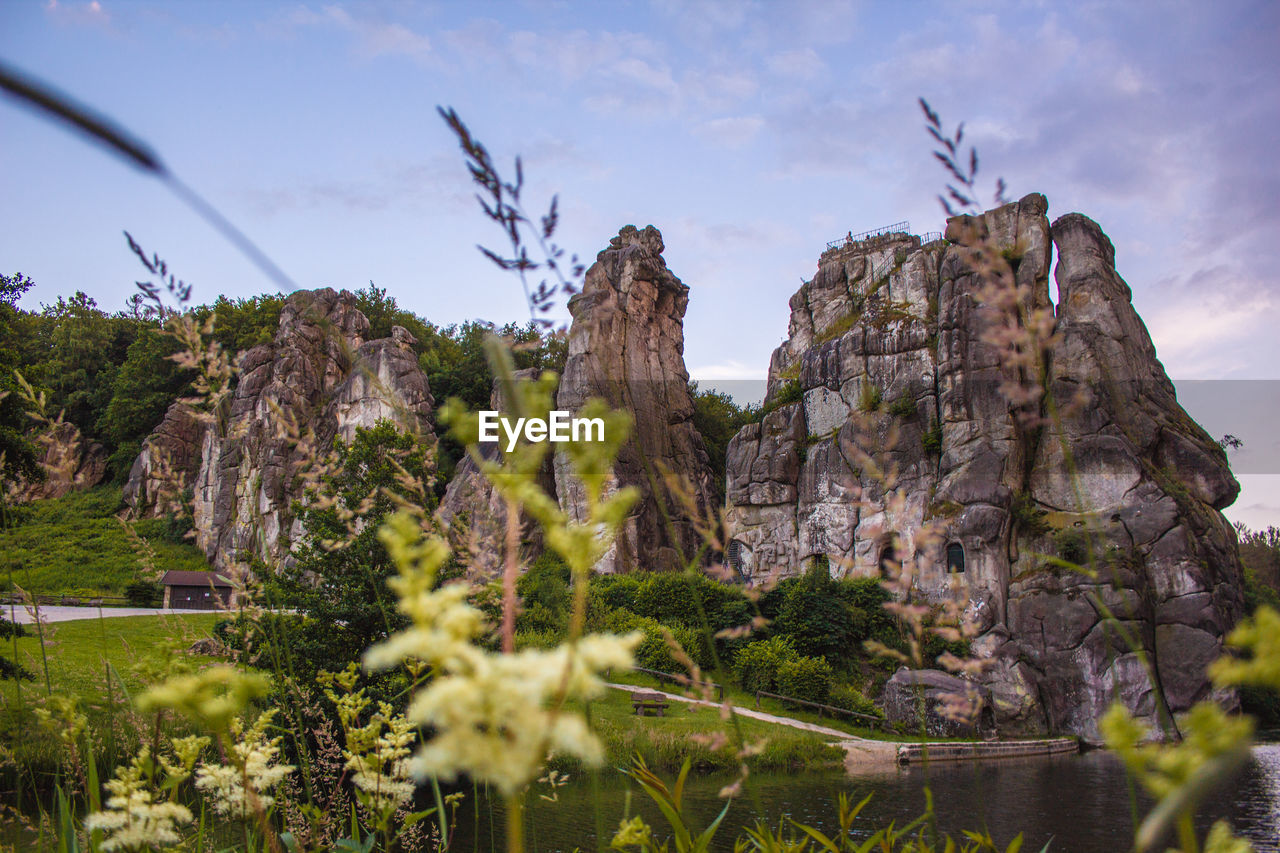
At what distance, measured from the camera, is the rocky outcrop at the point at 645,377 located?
129ft

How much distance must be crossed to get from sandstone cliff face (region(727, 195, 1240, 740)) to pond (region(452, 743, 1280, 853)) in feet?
22.9

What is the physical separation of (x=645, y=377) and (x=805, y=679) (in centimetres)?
2193

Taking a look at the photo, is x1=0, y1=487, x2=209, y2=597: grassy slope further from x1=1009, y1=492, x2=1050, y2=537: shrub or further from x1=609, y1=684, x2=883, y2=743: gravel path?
x1=1009, y1=492, x2=1050, y2=537: shrub

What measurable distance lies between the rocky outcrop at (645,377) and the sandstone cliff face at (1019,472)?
4142mm

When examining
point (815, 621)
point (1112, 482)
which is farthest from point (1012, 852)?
point (1112, 482)

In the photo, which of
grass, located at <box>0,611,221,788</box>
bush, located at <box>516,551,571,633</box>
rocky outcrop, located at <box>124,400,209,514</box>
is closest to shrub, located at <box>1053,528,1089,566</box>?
bush, located at <box>516,551,571,633</box>

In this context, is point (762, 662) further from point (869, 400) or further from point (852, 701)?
point (869, 400)

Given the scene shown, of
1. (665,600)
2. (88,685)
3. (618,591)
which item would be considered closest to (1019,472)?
(665,600)

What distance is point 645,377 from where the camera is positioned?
4441 centimetres

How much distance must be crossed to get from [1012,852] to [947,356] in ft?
126

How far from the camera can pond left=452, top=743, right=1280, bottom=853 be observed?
449 inches

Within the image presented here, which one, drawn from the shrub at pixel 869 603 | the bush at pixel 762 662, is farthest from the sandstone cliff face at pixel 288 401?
the shrub at pixel 869 603

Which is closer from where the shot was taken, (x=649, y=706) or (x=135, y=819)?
(x=135, y=819)

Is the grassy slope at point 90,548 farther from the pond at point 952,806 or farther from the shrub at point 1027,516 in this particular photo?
the shrub at point 1027,516
